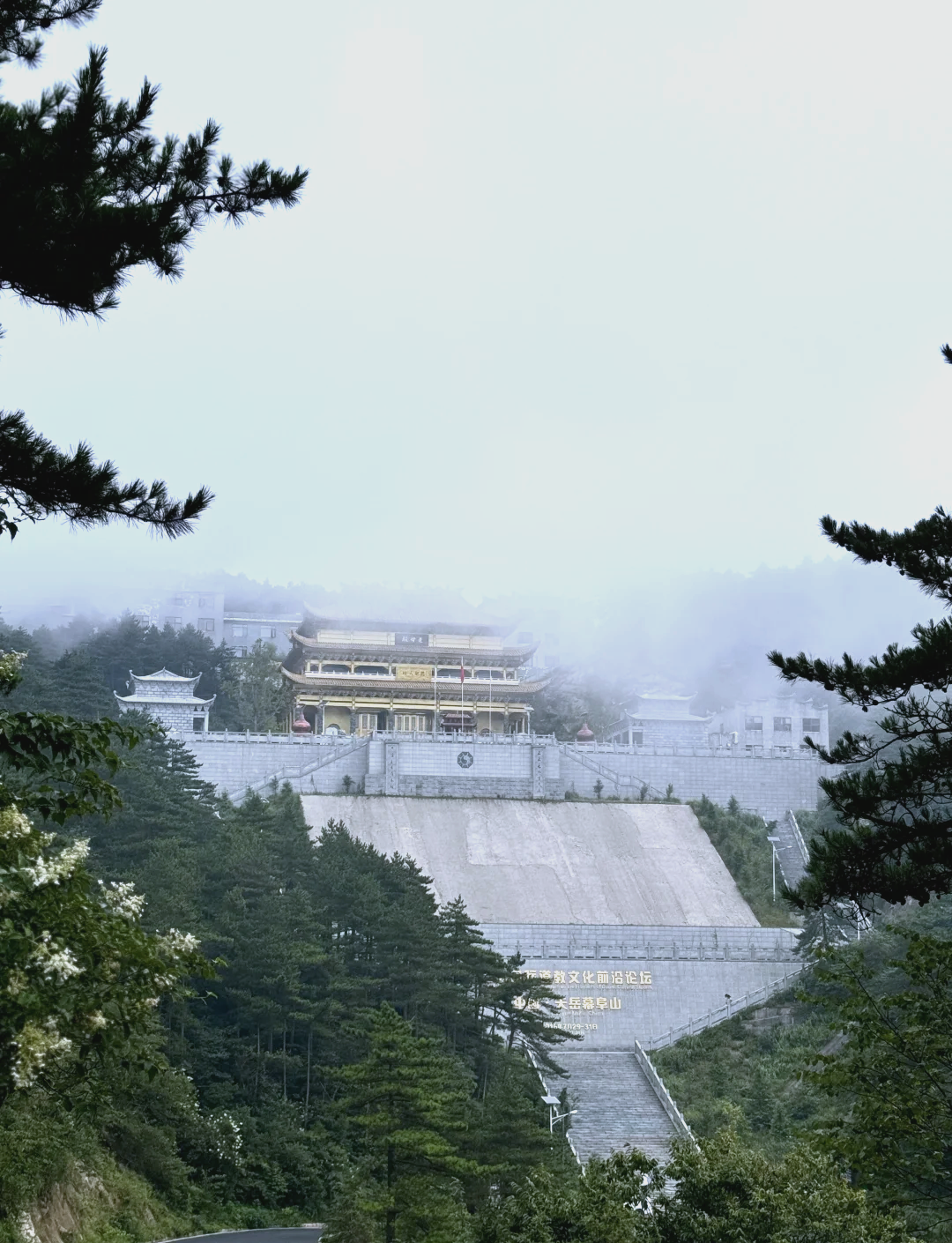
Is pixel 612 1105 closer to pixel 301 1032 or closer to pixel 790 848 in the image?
pixel 301 1032

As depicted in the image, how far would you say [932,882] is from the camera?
34.3ft

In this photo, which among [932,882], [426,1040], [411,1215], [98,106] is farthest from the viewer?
[426,1040]

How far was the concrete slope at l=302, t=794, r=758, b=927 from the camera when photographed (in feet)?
134

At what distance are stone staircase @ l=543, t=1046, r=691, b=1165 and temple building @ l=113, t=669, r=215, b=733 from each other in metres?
21.8

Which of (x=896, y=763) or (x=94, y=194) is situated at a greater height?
(x=94, y=194)

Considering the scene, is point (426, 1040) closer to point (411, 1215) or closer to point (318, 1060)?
point (411, 1215)

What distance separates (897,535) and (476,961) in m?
18.1

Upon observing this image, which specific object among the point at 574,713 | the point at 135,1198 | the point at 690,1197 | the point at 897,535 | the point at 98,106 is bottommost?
the point at 135,1198

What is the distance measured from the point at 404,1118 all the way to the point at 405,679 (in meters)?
36.9

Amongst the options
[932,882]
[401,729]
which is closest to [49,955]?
[932,882]

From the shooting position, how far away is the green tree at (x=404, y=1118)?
18.1 metres

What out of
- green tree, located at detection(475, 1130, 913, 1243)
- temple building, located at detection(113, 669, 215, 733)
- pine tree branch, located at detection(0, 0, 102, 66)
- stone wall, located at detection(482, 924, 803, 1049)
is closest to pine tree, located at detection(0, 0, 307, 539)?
pine tree branch, located at detection(0, 0, 102, 66)

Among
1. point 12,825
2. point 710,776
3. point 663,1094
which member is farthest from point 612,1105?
point 12,825

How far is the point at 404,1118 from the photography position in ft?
61.0
